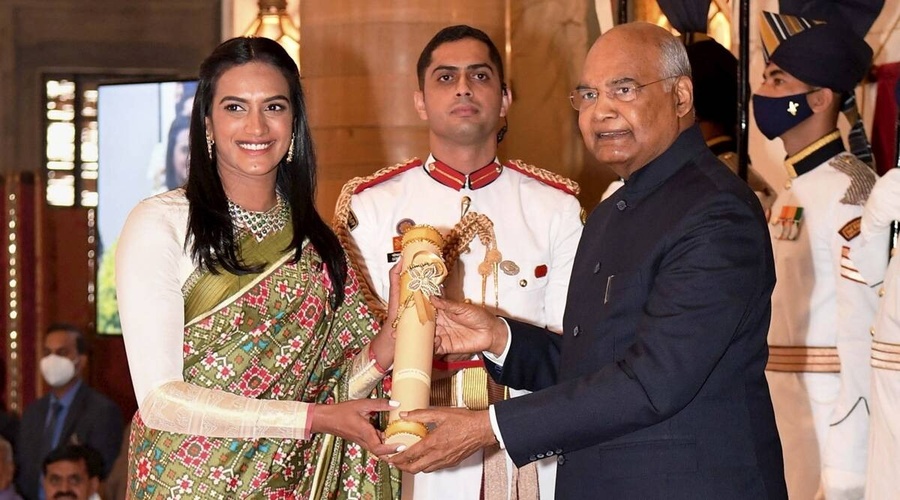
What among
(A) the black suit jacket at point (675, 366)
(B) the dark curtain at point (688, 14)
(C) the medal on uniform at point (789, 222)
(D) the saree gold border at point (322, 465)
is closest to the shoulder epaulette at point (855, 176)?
(C) the medal on uniform at point (789, 222)

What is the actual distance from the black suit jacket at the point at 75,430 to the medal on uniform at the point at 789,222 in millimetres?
3549

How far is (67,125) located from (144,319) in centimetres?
521

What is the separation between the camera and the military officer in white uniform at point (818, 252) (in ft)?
16.8

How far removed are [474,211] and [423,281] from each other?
1016 millimetres

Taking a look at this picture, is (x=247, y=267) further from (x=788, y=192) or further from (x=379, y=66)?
(x=379, y=66)

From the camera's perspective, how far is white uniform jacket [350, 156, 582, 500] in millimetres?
3910

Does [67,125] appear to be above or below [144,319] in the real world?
above

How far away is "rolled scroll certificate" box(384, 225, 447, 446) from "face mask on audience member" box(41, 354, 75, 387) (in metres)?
4.46

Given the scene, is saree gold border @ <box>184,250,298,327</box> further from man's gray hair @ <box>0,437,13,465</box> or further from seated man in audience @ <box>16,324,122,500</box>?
man's gray hair @ <box>0,437,13,465</box>

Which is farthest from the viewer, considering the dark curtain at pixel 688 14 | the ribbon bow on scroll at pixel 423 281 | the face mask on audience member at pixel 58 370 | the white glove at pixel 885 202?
the face mask on audience member at pixel 58 370

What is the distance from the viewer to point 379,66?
6.80 metres

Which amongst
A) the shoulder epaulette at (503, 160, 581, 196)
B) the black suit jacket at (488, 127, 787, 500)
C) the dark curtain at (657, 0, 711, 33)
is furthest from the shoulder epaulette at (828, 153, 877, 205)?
the black suit jacket at (488, 127, 787, 500)

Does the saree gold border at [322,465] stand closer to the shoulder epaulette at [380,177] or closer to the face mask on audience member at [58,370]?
the shoulder epaulette at [380,177]

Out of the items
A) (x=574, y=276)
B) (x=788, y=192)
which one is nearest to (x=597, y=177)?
(x=788, y=192)
